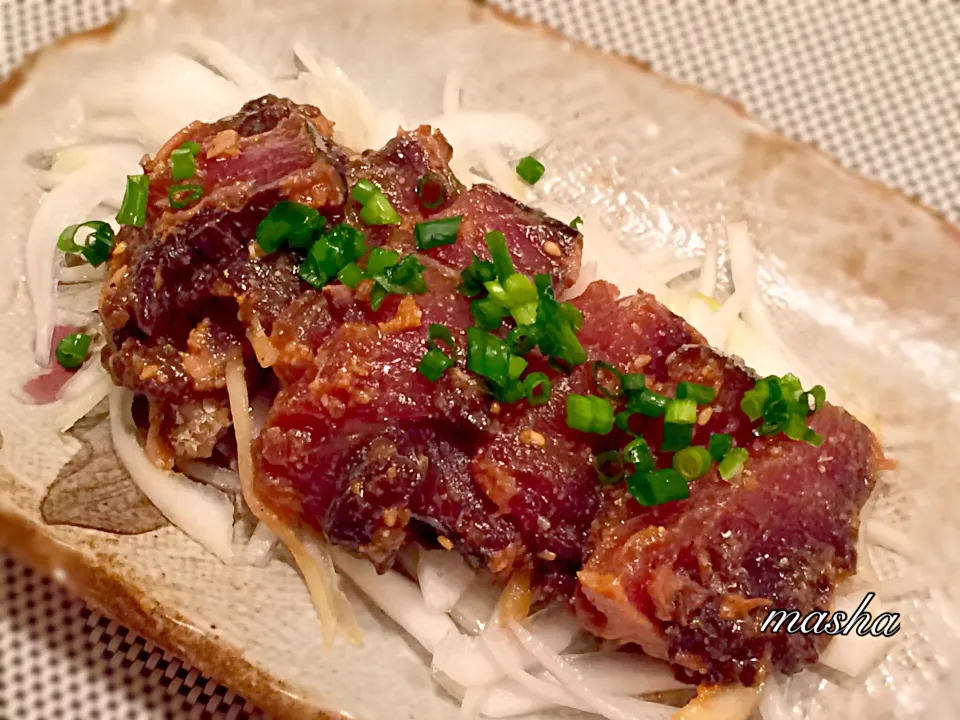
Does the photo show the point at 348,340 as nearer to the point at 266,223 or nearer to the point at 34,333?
the point at 266,223

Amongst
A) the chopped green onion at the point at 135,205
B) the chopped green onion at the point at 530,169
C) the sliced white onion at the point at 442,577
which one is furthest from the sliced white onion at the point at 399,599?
the chopped green onion at the point at 530,169

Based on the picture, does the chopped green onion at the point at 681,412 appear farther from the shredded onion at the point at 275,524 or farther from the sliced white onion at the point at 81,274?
the sliced white onion at the point at 81,274

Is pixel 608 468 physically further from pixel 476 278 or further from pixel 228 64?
pixel 228 64

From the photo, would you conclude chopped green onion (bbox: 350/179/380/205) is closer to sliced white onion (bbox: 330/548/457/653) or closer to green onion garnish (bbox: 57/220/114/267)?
green onion garnish (bbox: 57/220/114/267)

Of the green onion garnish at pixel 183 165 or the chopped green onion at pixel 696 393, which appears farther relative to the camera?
the green onion garnish at pixel 183 165

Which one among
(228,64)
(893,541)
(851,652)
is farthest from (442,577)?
(228,64)

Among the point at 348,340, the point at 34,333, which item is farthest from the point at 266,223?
the point at 34,333
